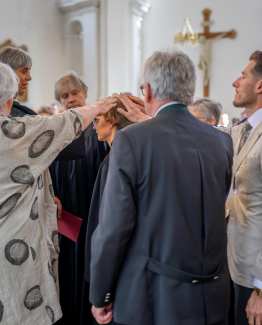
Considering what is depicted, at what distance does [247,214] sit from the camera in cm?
169

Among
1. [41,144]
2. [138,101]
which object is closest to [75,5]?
[138,101]

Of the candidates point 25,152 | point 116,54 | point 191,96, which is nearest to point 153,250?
point 191,96

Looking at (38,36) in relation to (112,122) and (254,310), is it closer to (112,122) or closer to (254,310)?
(112,122)

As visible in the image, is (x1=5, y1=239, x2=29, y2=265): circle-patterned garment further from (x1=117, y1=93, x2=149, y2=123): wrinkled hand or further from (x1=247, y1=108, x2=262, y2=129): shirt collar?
(x1=247, y1=108, x2=262, y2=129): shirt collar

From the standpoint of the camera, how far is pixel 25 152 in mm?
1562

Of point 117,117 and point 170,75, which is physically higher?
point 170,75

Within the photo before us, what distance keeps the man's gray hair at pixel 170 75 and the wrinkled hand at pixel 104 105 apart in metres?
0.54

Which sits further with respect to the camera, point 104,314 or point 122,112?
point 122,112

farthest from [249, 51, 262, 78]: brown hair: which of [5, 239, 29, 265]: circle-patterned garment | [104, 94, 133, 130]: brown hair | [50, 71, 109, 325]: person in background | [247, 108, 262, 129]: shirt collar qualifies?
[5, 239, 29, 265]: circle-patterned garment

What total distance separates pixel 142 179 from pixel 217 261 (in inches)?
18.2

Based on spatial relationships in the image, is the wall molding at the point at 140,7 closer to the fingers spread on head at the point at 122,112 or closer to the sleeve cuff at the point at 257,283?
the fingers spread on head at the point at 122,112

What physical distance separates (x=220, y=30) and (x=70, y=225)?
8.65 metres

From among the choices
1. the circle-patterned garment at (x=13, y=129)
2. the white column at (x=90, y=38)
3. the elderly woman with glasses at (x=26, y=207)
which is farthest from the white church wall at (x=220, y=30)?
the circle-patterned garment at (x=13, y=129)

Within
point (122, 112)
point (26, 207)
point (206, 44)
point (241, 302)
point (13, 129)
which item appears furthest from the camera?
point (206, 44)
